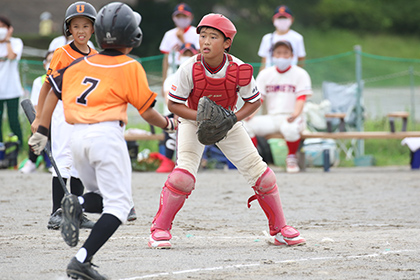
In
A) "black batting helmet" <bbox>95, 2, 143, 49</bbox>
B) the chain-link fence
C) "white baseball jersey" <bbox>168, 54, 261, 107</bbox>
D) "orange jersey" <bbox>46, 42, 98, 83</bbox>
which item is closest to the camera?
"black batting helmet" <bbox>95, 2, 143, 49</bbox>

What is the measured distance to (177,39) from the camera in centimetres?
1174

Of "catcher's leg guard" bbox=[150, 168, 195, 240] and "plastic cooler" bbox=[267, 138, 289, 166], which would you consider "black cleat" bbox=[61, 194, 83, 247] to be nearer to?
"catcher's leg guard" bbox=[150, 168, 195, 240]

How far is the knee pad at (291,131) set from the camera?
1078cm

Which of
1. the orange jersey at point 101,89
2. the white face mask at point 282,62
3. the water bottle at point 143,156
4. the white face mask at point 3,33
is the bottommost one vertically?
the water bottle at point 143,156

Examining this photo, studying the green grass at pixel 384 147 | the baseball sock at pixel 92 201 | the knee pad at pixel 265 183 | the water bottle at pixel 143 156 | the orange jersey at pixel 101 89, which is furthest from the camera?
the green grass at pixel 384 147

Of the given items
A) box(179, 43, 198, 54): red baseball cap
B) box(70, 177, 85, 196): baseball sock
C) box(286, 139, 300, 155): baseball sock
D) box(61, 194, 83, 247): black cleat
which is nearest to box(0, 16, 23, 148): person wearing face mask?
box(179, 43, 198, 54): red baseball cap

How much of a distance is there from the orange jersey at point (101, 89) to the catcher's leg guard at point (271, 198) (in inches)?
58.2

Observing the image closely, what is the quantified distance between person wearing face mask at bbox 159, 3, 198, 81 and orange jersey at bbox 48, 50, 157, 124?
7133 millimetres

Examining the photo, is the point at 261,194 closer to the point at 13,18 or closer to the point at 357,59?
the point at 357,59

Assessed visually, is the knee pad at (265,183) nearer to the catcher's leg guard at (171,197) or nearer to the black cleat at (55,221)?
the catcher's leg guard at (171,197)

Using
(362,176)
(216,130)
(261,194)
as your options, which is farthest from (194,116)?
(362,176)

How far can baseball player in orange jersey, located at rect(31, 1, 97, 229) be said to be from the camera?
5.73 meters

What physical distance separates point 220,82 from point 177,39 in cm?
661

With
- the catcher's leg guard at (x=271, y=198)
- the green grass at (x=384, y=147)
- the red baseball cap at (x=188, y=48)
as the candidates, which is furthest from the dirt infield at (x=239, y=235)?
the green grass at (x=384, y=147)
